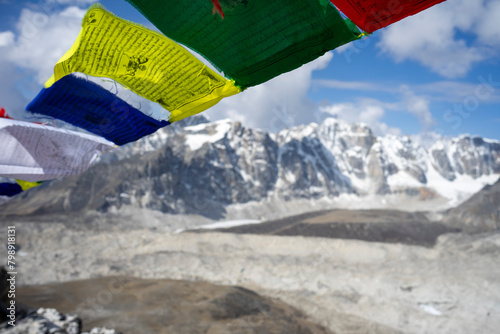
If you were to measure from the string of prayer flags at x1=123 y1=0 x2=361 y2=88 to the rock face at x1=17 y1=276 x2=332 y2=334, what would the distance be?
868cm

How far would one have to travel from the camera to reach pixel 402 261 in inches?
Answer: 804

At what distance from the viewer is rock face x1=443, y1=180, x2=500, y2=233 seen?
3138 cm

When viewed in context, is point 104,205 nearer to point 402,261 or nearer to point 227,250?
point 227,250

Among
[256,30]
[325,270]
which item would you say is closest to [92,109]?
[256,30]

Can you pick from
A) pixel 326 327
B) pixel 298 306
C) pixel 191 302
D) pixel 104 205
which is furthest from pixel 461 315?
pixel 104 205

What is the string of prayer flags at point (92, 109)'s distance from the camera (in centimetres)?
298

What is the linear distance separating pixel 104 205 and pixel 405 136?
377ft

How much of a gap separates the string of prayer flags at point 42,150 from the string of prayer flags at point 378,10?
3.14 metres

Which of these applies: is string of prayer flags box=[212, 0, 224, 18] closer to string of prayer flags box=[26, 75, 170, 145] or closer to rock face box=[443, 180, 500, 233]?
string of prayer flags box=[26, 75, 170, 145]

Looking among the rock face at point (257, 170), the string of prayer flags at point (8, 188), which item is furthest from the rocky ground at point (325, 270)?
the rock face at point (257, 170)

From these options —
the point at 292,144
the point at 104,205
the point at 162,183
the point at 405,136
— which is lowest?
the point at 104,205

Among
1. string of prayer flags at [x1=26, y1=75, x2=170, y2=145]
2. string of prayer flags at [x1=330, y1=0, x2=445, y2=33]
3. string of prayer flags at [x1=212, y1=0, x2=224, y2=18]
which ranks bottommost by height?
string of prayer flags at [x1=26, y1=75, x2=170, y2=145]

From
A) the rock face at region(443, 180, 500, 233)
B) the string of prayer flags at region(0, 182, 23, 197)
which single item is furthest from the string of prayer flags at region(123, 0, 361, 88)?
the rock face at region(443, 180, 500, 233)

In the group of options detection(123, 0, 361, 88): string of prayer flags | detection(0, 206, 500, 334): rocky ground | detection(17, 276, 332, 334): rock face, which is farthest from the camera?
detection(0, 206, 500, 334): rocky ground
